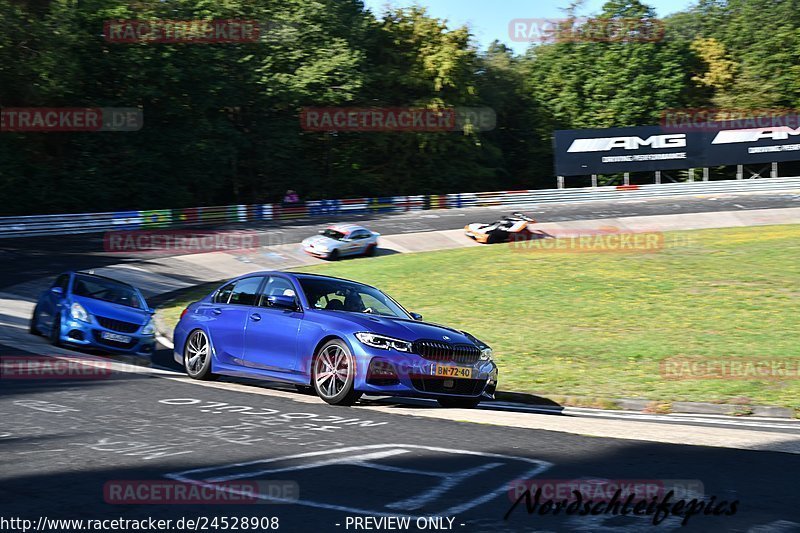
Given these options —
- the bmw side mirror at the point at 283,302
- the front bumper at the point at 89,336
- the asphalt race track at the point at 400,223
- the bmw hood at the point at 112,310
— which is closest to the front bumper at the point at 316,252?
the asphalt race track at the point at 400,223

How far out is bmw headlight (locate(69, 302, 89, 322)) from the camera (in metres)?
15.1

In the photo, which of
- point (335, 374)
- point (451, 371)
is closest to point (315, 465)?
point (335, 374)

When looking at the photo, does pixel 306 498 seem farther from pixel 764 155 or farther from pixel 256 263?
pixel 764 155

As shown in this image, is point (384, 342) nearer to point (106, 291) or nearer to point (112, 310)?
point (112, 310)

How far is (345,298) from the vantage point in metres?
11.2

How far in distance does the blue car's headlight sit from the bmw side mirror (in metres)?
1.25

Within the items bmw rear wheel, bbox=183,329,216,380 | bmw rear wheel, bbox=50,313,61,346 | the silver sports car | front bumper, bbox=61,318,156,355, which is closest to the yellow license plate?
bmw rear wheel, bbox=183,329,216,380

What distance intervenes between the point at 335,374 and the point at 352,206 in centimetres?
3772

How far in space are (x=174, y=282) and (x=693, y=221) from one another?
23.5 meters

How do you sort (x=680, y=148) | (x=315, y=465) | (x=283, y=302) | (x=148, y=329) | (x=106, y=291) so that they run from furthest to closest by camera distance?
(x=680, y=148), (x=106, y=291), (x=148, y=329), (x=283, y=302), (x=315, y=465)

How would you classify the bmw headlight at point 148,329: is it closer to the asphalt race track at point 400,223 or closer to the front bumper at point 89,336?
the front bumper at point 89,336

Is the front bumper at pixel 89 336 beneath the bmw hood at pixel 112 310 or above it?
beneath

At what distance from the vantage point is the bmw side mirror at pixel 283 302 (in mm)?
10711

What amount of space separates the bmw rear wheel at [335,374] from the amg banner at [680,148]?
42.4 metres
